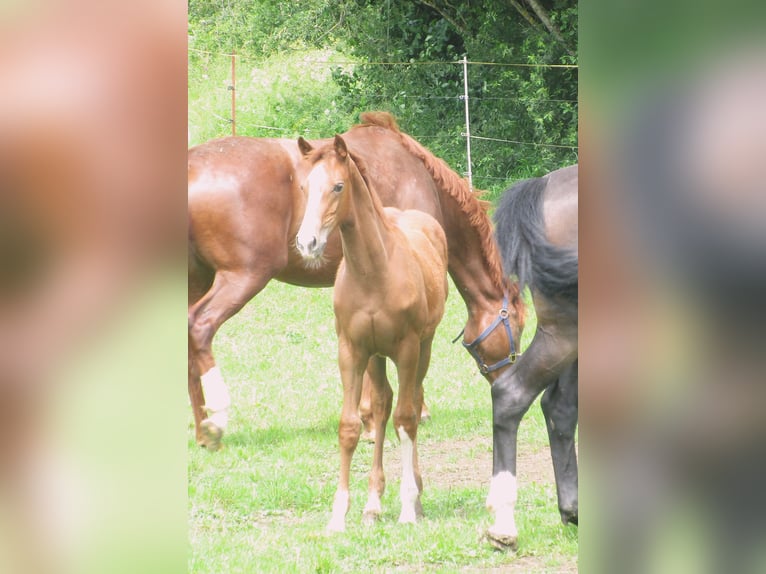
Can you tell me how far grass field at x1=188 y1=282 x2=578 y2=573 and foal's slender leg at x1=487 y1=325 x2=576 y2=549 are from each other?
0.12 metres

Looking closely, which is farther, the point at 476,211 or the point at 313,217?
the point at 476,211

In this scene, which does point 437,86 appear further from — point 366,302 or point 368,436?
point 366,302

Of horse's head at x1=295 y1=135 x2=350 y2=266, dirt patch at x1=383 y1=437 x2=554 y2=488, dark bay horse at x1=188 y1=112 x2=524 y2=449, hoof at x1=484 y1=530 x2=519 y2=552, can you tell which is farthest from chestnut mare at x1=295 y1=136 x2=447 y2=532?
dark bay horse at x1=188 y1=112 x2=524 y2=449

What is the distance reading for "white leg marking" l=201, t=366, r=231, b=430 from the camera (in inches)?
222

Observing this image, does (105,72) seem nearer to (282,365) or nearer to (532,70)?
(282,365)

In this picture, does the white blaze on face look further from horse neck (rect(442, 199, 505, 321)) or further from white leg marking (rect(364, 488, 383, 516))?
horse neck (rect(442, 199, 505, 321))

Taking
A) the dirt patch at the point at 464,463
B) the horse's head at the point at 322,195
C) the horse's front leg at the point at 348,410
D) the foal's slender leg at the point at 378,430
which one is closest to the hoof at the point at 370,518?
the foal's slender leg at the point at 378,430

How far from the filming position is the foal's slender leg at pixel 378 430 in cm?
464

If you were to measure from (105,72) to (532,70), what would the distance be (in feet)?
48.0

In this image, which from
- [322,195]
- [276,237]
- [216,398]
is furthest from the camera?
[276,237]

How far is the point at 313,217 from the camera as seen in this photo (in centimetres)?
425

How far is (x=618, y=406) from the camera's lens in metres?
0.69

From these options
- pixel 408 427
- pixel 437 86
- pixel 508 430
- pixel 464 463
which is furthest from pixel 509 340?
pixel 437 86

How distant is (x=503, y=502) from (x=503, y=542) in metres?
0.16
